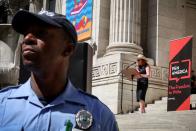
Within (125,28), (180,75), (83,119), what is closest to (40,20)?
(83,119)

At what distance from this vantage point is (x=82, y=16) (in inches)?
809

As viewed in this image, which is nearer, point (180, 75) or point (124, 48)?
point (180, 75)

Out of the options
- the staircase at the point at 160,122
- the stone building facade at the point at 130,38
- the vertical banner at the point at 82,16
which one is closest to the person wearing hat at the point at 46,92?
the staircase at the point at 160,122

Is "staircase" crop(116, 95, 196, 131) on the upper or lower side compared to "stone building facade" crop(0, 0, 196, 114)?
lower

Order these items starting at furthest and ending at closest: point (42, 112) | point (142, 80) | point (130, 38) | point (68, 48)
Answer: point (130, 38), point (142, 80), point (68, 48), point (42, 112)

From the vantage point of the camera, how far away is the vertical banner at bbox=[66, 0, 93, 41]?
19.9m

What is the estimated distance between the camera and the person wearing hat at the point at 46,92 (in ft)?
5.69

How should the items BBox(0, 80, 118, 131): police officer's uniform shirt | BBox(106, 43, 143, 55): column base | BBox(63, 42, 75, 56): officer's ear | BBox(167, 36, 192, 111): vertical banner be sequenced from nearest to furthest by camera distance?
BBox(0, 80, 118, 131): police officer's uniform shirt
BBox(63, 42, 75, 56): officer's ear
BBox(167, 36, 192, 111): vertical banner
BBox(106, 43, 143, 55): column base

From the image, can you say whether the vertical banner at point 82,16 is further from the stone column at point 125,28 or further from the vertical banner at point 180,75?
the vertical banner at point 180,75

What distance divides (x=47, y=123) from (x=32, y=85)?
0.18 metres

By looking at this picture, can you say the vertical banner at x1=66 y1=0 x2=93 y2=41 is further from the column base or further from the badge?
the badge

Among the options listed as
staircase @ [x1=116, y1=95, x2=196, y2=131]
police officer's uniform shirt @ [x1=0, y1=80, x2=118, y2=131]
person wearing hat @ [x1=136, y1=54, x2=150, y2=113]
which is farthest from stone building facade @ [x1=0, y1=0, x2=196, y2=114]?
police officer's uniform shirt @ [x1=0, y1=80, x2=118, y2=131]

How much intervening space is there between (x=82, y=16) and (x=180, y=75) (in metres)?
8.34

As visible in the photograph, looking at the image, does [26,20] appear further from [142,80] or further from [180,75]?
[180,75]
